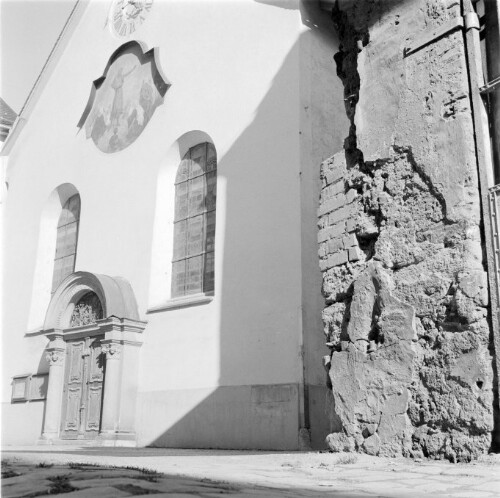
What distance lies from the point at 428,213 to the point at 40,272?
1094cm

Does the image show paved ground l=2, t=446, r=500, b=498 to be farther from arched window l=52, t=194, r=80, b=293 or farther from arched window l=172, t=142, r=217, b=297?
arched window l=52, t=194, r=80, b=293

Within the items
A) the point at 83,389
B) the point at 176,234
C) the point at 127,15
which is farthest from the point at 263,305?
the point at 127,15

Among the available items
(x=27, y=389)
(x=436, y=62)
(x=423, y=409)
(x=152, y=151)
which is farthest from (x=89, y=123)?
(x=423, y=409)

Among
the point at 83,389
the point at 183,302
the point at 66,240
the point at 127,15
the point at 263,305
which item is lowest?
the point at 83,389

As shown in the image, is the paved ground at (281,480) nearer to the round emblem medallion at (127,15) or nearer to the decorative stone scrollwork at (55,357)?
the decorative stone scrollwork at (55,357)

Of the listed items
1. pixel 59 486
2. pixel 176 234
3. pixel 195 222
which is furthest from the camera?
pixel 176 234

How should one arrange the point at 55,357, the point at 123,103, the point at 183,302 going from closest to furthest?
the point at 183,302 < the point at 55,357 < the point at 123,103

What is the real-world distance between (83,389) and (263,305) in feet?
13.8

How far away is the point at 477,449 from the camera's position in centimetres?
458

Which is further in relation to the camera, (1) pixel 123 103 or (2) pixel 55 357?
(1) pixel 123 103

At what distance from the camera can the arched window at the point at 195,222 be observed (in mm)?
11398

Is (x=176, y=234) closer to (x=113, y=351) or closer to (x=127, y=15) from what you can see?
(x=113, y=351)

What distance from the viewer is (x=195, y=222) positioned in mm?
11766

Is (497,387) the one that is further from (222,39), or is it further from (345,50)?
(222,39)
